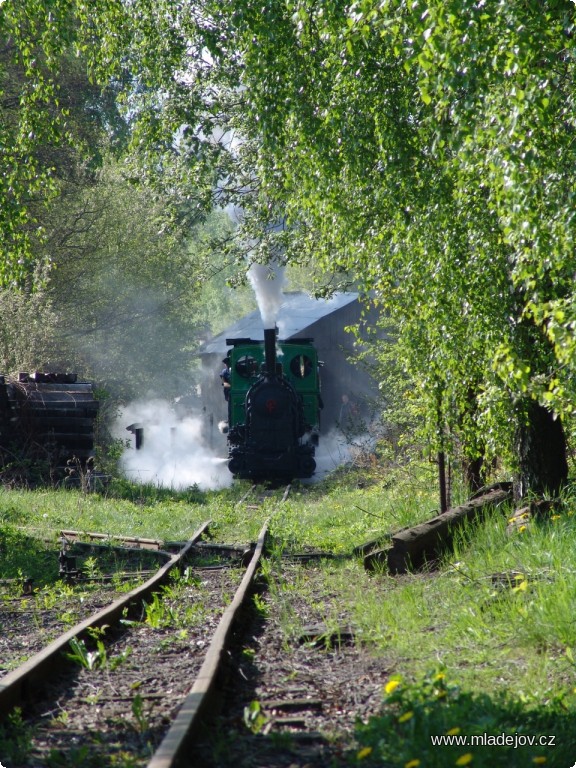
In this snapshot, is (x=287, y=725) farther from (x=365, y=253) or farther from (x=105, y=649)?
(x=365, y=253)

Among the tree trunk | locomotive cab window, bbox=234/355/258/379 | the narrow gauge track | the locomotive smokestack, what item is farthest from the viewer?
locomotive cab window, bbox=234/355/258/379

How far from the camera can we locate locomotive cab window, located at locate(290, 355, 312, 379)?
853 inches

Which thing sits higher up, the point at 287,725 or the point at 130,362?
the point at 130,362

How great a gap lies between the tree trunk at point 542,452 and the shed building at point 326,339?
23.7 m

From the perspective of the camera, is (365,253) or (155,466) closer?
(365,253)

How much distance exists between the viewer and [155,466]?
31359mm

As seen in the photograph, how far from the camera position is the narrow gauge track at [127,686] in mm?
3883

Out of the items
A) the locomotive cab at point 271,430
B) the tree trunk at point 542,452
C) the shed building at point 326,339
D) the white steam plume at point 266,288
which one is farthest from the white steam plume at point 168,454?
the tree trunk at point 542,452

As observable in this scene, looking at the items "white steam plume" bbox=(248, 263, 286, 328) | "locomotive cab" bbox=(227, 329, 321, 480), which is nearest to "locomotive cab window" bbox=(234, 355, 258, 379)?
"locomotive cab" bbox=(227, 329, 321, 480)

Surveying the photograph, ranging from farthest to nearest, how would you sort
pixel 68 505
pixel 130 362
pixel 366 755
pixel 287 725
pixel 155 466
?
pixel 130 362
pixel 155 466
pixel 68 505
pixel 287 725
pixel 366 755

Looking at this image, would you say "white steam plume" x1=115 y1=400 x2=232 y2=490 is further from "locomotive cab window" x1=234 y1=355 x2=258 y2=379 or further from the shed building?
"locomotive cab window" x1=234 y1=355 x2=258 y2=379

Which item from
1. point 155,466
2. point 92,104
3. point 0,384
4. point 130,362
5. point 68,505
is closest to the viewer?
point 68,505

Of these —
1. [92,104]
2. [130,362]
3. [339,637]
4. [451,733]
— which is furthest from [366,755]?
[130,362]

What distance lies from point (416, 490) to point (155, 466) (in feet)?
60.6
